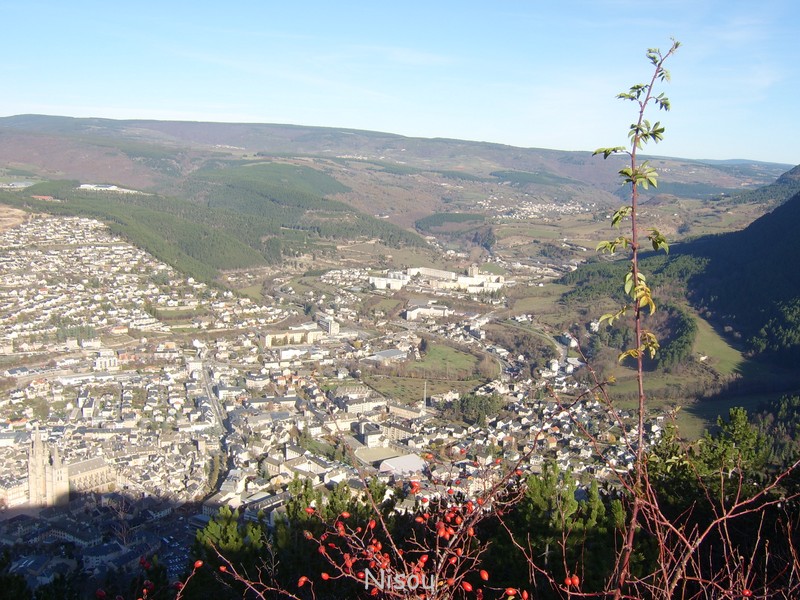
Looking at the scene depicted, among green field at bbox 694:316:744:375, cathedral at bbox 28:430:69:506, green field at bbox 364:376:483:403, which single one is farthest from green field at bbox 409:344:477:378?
cathedral at bbox 28:430:69:506

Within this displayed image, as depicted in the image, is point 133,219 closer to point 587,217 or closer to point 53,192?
point 53,192

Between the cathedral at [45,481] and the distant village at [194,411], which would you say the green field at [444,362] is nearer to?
the distant village at [194,411]

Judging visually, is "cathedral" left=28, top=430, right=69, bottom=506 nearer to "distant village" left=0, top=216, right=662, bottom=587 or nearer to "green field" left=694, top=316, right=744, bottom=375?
"distant village" left=0, top=216, right=662, bottom=587

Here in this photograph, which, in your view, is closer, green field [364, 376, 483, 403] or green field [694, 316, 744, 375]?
green field [364, 376, 483, 403]

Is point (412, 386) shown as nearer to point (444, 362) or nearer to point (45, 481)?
point (444, 362)

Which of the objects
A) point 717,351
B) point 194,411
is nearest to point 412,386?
point 194,411

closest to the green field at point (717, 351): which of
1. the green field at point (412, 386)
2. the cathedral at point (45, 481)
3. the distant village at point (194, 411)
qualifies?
the distant village at point (194, 411)

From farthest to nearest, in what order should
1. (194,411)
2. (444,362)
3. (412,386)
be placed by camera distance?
(444,362) → (412,386) → (194,411)

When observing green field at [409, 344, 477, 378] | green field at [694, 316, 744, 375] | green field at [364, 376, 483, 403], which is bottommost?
green field at [364, 376, 483, 403]
